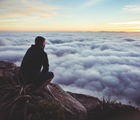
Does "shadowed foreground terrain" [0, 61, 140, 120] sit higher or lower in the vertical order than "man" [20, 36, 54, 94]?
lower

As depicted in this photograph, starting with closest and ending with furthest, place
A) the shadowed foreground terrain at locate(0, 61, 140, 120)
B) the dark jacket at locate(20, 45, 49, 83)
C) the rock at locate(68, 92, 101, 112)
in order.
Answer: the shadowed foreground terrain at locate(0, 61, 140, 120) → the dark jacket at locate(20, 45, 49, 83) → the rock at locate(68, 92, 101, 112)

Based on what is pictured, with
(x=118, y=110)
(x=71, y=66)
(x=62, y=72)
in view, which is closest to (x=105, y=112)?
(x=118, y=110)

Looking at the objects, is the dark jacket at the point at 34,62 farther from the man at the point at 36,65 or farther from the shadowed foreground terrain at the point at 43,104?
the shadowed foreground terrain at the point at 43,104

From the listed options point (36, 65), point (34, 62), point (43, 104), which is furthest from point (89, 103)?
point (34, 62)

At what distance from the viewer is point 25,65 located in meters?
3.15

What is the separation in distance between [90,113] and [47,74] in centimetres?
267

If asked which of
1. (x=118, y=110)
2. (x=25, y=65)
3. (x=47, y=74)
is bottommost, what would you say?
(x=118, y=110)

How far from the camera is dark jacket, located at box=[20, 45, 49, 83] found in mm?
3036

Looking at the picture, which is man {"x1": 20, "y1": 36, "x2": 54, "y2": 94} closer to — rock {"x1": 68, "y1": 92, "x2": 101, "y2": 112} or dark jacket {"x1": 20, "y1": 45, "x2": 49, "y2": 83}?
dark jacket {"x1": 20, "y1": 45, "x2": 49, "y2": 83}

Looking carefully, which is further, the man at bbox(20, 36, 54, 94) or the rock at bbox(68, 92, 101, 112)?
the rock at bbox(68, 92, 101, 112)

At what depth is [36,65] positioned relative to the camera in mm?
3154

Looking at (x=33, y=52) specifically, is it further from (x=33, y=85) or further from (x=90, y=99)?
(x=90, y=99)

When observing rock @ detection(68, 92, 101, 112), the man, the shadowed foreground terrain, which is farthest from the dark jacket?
rock @ detection(68, 92, 101, 112)

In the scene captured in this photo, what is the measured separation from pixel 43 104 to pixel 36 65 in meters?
1.12
